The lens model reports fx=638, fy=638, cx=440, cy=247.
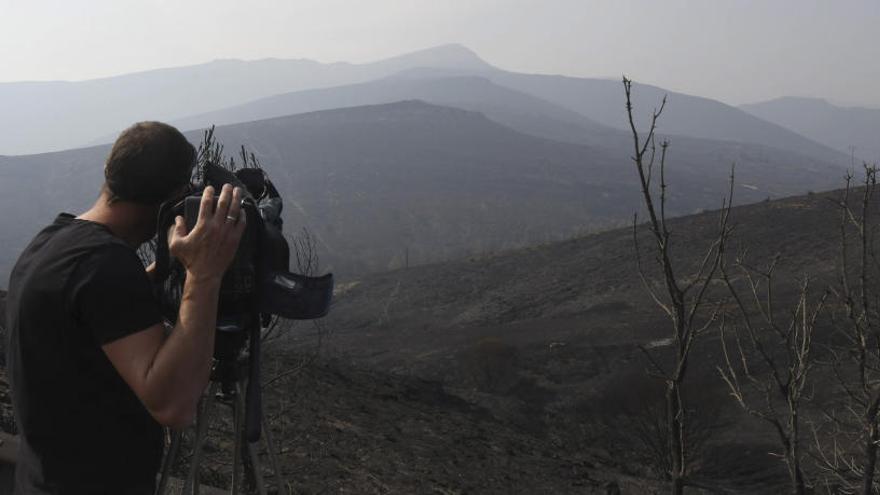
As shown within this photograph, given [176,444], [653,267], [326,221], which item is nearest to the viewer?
[176,444]

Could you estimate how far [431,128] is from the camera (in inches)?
7274

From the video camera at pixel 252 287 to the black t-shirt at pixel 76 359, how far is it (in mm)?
228

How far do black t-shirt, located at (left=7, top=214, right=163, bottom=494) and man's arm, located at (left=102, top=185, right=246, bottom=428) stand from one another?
0.19 feet

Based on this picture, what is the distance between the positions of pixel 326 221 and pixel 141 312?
383ft

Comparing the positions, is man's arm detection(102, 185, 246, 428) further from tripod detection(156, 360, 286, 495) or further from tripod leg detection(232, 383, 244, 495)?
tripod leg detection(232, 383, 244, 495)

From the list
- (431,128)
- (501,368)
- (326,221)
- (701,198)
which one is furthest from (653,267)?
(431,128)

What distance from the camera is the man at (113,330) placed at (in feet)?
4.74

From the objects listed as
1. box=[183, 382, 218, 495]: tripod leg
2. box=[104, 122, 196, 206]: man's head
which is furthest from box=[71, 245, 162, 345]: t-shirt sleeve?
box=[183, 382, 218, 495]: tripod leg

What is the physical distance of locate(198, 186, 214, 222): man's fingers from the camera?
151 cm

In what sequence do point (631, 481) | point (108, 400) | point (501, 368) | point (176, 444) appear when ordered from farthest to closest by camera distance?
point (501, 368), point (631, 481), point (176, 444), point (108, 400)

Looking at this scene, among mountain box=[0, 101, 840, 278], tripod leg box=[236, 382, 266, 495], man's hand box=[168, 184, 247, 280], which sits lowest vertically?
mountain box=[0, 101, 840, 278]

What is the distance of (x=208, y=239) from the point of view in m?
1.51

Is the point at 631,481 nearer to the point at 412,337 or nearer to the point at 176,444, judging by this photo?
the point at 176,444

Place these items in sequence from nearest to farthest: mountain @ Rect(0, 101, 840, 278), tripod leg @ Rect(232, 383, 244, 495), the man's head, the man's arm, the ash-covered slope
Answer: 1. the man's arm
2. the man's head
3. tripod leg @ Rect(232, 383, 244, 495)
4. the ash-covered slope
5. mountain @ Rect(0, 101, 840, 278)
